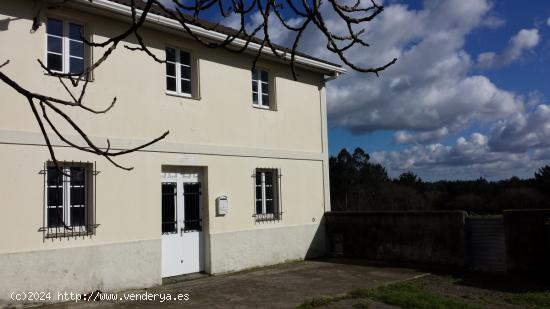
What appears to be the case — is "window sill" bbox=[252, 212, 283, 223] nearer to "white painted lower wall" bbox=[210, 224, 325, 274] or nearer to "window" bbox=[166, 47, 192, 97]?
"white painted lower wall" bbox=[210, 224, 325, 274]

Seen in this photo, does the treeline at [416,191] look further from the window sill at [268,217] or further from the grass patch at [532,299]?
the grass patch at [532,299]

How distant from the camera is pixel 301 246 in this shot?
546 inches

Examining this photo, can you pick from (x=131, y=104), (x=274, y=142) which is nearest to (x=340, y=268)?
(x=274, y=142)

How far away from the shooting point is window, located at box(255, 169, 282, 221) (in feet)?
43.0

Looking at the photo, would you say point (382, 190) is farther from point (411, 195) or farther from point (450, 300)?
point (450, 300)

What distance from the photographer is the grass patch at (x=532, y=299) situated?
8.37 m

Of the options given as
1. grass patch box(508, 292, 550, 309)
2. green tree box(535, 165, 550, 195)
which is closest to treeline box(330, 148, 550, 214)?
green tree box(535, 165, 550, 195)

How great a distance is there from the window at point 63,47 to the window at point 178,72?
2047mm

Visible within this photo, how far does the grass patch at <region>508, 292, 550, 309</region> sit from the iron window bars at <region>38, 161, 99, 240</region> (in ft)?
24.3

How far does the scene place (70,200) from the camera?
9.27 metres

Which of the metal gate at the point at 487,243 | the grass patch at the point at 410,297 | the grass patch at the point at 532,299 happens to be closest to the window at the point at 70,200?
the grass patch at the point at 410,297

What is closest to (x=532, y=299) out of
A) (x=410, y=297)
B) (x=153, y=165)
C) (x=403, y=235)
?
(x=410, y=297)

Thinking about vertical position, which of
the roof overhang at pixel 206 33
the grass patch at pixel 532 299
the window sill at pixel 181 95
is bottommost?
the grass patch at pixel 532 299

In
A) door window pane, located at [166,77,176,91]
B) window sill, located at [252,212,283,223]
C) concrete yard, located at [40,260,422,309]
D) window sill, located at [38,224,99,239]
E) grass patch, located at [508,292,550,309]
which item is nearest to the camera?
grass patch, located at [508,292,550,309]
